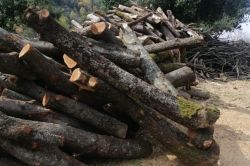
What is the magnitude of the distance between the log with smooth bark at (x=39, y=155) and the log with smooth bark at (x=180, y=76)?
3351mm

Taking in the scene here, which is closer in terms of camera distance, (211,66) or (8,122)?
(8,122)

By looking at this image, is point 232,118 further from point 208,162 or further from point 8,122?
point 8,122

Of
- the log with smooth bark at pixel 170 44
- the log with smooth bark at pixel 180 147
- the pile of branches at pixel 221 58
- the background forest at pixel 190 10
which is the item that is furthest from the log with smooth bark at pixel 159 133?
the background forest at pixel 190 10

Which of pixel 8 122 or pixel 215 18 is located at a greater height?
pixel 8 122


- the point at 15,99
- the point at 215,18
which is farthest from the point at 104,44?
the point at 215,18

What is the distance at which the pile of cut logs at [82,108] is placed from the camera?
5164 millimetres

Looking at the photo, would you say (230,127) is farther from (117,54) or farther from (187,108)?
(117,54)

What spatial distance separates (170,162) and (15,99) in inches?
90.5

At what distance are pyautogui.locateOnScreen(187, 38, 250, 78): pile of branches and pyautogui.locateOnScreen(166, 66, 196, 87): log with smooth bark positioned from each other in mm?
4190

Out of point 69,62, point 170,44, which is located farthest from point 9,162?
point 170,44

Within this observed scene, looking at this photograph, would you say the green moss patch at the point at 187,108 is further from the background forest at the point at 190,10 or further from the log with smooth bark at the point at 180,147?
the background forest at the point at 190,10

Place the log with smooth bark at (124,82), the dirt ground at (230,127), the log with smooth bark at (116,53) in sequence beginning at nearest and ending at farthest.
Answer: the log with smooth bark at (124,82) → the dirt ground at (230,127) → the log with smooth bark at (116,53)

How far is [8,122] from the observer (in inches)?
193

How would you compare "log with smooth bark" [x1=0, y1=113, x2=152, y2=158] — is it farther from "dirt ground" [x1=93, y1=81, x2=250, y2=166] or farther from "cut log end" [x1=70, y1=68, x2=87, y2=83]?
"cut log end" [x1=70, y1=68, x2=87, y2=83]
